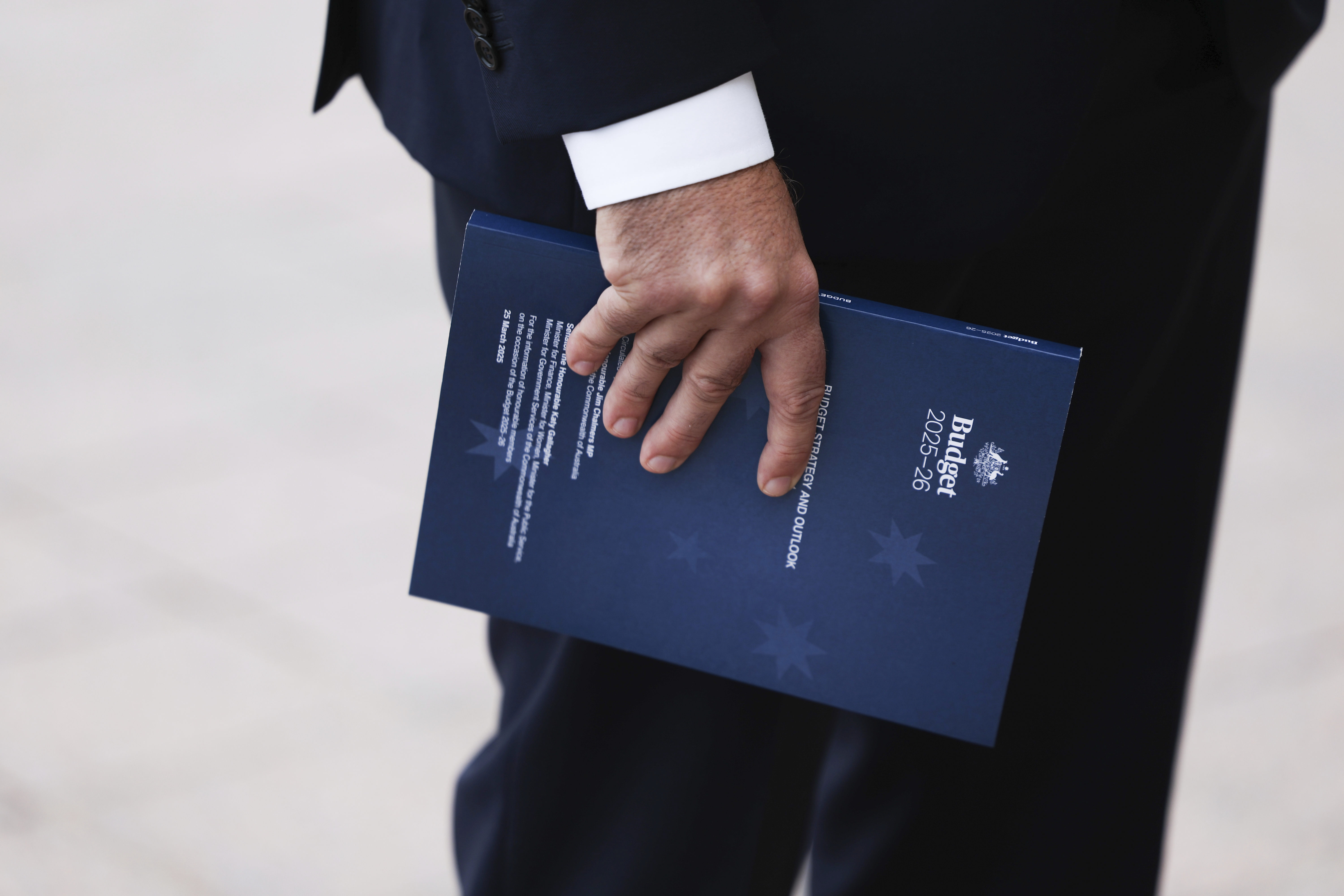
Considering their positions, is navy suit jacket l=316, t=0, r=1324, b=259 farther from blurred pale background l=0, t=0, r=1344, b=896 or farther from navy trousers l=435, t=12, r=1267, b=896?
blurred pale background l=0, t=0, r=1344, b=896

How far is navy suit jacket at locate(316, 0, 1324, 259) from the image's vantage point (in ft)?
2.10

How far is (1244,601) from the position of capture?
1707 mm

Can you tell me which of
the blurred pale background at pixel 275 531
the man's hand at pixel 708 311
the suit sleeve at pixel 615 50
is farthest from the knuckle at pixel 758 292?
the blurred pale background at pixel 275 531

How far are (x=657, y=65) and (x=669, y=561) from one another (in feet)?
1.03

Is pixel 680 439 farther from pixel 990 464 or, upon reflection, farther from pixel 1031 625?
pixel 1031 625

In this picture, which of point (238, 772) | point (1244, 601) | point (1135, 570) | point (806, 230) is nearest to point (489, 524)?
point (806, 230)

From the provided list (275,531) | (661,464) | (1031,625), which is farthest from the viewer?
(275,531)

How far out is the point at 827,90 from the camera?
2.35ft

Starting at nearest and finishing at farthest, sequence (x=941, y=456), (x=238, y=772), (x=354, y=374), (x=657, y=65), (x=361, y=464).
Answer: (x=657, y=65) → (x=941, y=456) → (x=238, y=772) → (x=361, y=464) → (x=354, y=374)

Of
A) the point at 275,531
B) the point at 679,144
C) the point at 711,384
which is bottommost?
the point at 275,531

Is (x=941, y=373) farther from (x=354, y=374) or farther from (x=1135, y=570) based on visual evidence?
(x=354, y=374)

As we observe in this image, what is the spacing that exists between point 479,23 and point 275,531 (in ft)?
4.09

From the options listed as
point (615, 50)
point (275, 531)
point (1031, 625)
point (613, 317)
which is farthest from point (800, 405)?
point (275, 531)

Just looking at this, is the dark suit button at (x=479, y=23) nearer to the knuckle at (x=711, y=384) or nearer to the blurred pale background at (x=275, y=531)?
the knuckle at (x=711, y=384)
